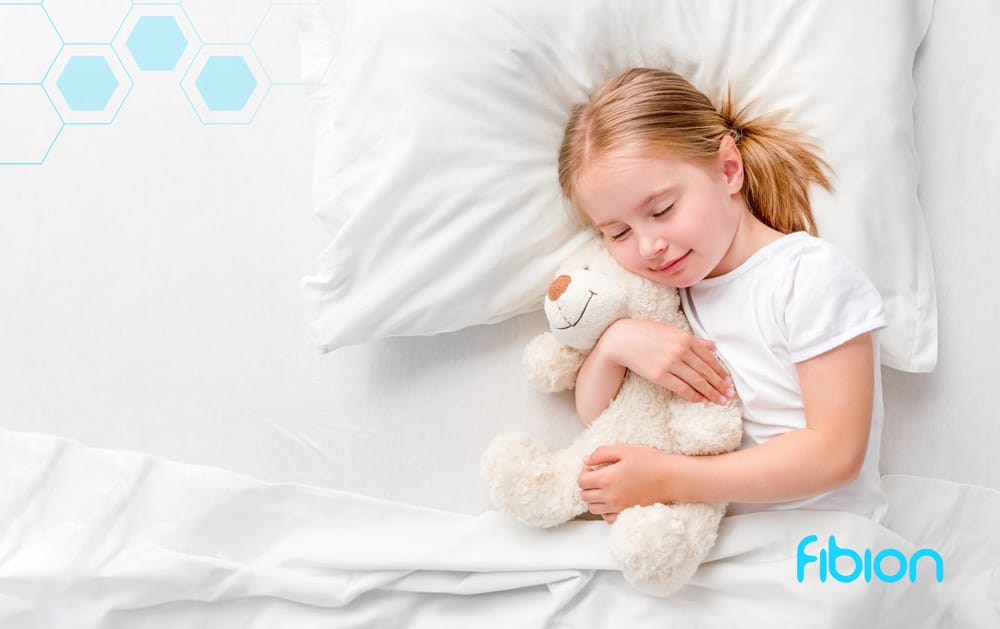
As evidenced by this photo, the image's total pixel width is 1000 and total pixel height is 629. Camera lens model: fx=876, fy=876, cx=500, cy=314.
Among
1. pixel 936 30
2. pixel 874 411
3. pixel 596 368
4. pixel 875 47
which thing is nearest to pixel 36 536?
pixel 596 368

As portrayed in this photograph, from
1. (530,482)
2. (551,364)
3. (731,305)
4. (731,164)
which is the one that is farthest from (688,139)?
(530,482)

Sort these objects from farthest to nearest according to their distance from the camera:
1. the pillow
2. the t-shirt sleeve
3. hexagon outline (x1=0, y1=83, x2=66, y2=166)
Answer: hexagon outline (x1=0, y1=83, x2=66, y2=166) → the pillow → the t-shirt sleeve

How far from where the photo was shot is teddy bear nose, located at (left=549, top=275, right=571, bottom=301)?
959mm

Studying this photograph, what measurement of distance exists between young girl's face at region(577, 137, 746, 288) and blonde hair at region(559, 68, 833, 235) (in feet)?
0.06

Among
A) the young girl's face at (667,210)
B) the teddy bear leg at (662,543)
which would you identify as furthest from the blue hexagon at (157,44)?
the teddy bear leg at (662,543)

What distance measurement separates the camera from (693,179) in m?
0.94

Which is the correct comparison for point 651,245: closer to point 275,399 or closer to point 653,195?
point 653,195

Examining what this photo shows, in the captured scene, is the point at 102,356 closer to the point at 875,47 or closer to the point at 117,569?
the point at 117,569

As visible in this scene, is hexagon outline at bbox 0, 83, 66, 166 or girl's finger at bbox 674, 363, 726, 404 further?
hexagon outline at bbox 0, 83, 66, 166

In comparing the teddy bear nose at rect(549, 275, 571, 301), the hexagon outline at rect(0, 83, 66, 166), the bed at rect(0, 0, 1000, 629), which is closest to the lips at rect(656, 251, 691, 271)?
the teddy bear nose at rect(549, 275, 571, 301)

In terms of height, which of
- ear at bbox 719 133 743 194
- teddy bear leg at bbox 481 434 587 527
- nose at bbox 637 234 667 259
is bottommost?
teddy bear leg at bbox 481 434 587 527

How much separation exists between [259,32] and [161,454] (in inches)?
23.2

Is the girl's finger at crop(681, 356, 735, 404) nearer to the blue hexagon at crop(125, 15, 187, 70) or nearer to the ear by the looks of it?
the ear

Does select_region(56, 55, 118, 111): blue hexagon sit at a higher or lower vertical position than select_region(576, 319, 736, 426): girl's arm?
lower
